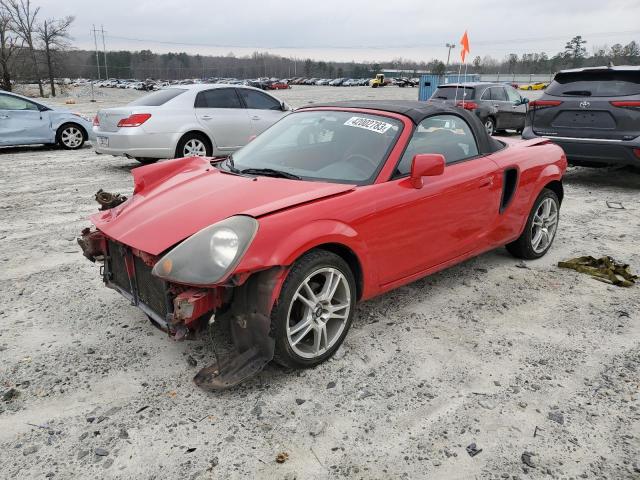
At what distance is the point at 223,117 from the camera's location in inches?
366

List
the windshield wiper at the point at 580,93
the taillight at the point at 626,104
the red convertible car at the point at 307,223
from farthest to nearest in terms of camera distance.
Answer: the windshield wiper at the point at 580,93
the taillight at the point at 626,104
the red convertible car at the point at 307,223

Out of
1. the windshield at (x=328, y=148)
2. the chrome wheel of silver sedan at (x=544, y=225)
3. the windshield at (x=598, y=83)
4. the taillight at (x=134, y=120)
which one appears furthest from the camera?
the taillight at (x=134, y=120)

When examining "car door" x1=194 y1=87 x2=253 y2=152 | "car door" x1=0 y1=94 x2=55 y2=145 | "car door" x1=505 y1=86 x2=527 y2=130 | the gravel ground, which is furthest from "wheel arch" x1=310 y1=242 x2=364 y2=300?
"car door" x1=505 y1=86 x2=527 y2=130

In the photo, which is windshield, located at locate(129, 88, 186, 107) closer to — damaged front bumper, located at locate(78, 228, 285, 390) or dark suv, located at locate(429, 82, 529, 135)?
damaged front bumper, located at locate(78, 228, 285, 390)

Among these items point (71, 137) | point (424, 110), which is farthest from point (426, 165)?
point (71, 137)

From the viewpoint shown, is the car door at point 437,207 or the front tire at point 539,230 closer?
the car door at point 437,207

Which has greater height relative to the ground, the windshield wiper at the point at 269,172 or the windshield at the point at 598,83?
the windshield at the point at 598,83

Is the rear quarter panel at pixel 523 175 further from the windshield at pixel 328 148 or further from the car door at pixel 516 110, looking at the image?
the car door at pixel 516 110

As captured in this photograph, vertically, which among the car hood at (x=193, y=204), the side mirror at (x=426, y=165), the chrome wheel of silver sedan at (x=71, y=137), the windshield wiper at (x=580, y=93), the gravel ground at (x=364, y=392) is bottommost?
the gravel ground at (x=364, y=392)

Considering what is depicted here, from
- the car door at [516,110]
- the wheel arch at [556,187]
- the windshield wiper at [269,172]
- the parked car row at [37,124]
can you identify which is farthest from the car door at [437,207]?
the car door at [516,110]

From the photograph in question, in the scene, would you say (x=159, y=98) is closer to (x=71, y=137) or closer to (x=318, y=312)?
(x=71, y=137)

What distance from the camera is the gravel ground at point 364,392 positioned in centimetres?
238

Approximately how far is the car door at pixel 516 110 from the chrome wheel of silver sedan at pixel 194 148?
30.6 feet

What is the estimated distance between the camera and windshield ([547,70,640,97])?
745 centimetres
